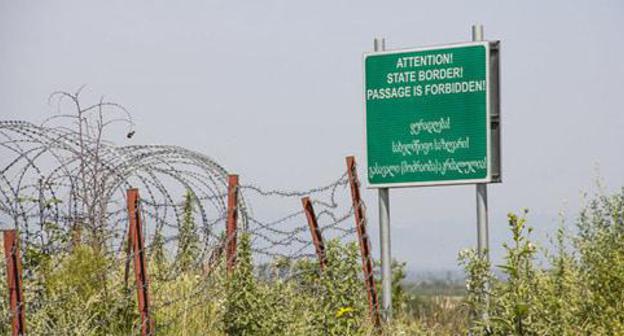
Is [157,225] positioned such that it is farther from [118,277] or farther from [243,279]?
[243,279]

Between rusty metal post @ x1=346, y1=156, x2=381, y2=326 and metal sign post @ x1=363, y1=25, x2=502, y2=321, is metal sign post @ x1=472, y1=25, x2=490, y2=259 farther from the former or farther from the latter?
rusty metal post @ x1=346, y1=156, x2=381, y2=326

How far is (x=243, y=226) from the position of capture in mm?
11945

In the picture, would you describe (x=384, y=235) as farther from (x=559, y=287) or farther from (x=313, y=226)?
(x=559, y=287)

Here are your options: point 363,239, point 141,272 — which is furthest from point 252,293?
point 363,239

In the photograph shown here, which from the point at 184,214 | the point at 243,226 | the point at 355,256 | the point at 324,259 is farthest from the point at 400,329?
the point at 184,214

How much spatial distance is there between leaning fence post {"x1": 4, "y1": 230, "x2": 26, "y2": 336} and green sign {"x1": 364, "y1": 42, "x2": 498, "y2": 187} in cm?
393

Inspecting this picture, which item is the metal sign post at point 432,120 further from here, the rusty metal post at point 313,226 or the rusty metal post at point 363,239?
the rusty metal post at point 313,226

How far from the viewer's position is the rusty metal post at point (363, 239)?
38.7ft

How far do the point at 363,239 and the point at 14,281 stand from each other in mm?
3607

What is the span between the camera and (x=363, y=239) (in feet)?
39.1

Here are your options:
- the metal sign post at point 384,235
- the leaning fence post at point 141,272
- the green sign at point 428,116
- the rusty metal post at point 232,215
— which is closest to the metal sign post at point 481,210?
the green sign at point 428,116

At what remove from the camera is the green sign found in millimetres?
11820

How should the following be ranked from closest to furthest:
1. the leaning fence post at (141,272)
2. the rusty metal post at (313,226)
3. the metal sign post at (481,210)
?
the leaning fence post at (141,272), the rusty metal post at (313,226), the metal sign post at (481,210)

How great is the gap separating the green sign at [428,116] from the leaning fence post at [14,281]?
3.93 metres
